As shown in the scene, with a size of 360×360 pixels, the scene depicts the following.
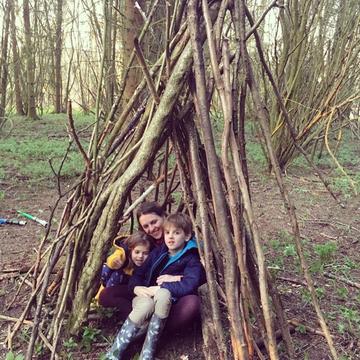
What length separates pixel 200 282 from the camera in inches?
107

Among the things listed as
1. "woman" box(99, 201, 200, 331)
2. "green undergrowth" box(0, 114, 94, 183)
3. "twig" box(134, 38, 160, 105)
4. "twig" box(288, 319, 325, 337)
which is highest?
"twig" box(134, 38, 160, 105)

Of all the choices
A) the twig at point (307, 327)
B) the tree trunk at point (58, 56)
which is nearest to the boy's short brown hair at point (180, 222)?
the twig at point (307, 327)

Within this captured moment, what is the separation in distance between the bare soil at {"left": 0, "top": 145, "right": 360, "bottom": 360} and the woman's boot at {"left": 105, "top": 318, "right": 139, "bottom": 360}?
15cm

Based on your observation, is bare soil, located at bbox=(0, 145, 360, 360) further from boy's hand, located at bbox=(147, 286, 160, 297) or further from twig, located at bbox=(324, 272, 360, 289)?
boy's hand, located at bbox=(147, 286, 160, 297)

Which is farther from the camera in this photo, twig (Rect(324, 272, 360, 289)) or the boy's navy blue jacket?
twig (Rect(324, 272, 360, 289))

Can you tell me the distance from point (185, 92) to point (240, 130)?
437mm

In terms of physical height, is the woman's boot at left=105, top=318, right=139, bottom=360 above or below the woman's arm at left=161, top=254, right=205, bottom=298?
below

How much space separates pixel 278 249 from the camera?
4215 millimetres

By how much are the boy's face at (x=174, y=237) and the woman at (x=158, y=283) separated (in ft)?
0.59

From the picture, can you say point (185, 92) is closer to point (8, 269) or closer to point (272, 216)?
point (8, 269)

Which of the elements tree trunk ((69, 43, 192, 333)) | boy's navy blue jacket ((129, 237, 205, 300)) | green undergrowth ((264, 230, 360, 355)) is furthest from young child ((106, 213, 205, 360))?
green undergrowth ((264, 230, 360, 355))

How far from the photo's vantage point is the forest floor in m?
2.71

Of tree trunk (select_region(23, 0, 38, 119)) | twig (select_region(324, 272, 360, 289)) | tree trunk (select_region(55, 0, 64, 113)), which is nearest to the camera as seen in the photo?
twig (select_region(324, 272, 360, 289))

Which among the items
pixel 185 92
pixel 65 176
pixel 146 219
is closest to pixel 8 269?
pixel 146 219
